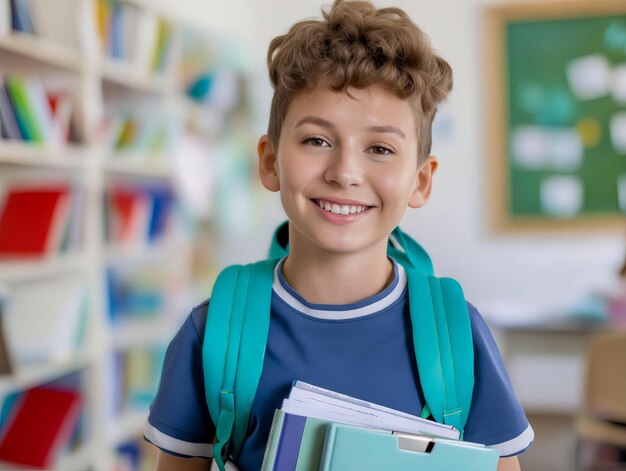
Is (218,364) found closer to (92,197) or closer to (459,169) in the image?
(92,197)

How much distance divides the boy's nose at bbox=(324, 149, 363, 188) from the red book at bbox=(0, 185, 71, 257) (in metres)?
1.69

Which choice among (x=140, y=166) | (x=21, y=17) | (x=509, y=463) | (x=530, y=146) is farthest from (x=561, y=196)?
(x=509, y=463)

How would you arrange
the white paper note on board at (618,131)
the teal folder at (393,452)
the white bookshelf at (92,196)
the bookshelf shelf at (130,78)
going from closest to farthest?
the teal folder at (393,452) < the white bookshelf at (92,196) < the bookshelf shelf at (130,78) < the white paper note on board at (618,131)

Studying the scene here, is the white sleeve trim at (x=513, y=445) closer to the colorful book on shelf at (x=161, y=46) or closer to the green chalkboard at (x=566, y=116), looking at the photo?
the colorful book on shelf at (x=161, y=46)

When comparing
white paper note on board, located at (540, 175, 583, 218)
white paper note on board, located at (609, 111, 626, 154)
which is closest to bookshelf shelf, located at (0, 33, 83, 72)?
white paper note on board, located at (540, 175, 583, 218)

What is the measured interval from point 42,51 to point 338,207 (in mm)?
1743

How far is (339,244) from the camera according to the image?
904 millimetres

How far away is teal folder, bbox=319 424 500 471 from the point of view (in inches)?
30.3

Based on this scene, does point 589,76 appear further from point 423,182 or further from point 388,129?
point 388,129

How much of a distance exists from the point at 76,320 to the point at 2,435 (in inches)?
17.3

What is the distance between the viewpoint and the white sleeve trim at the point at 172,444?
94cm

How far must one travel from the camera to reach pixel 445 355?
902 millimetres

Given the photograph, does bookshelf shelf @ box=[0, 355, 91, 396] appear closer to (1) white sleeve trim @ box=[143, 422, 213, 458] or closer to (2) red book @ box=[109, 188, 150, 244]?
(2) red book @ box=[109, 188, 150, 244]

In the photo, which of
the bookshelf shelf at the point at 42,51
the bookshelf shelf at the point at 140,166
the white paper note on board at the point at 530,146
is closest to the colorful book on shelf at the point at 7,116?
the bookshelf shelf at the point at 42,51
